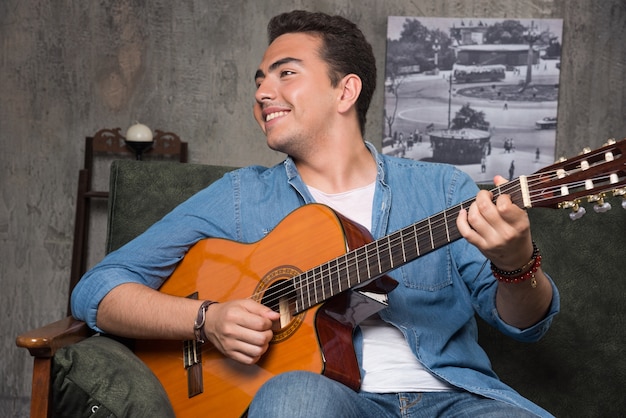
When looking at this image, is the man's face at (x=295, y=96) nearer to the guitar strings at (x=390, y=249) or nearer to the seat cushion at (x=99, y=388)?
the guitar strings at (x=390, y=249)

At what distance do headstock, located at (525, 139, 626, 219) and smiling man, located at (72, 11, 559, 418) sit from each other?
6cm

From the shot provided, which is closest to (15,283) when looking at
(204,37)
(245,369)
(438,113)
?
(204,37)

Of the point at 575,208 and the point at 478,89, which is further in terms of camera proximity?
the point at 478,89

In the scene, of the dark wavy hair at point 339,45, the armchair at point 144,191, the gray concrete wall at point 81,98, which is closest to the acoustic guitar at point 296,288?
the armchair at point 144,191

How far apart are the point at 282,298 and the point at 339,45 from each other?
771 mm

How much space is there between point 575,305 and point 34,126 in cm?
282

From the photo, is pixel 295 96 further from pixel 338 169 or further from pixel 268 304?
pixel 268 304

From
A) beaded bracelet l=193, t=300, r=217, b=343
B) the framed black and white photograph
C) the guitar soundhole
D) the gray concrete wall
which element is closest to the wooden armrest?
beaded bracelet l=193, t=300, r=217, b=343

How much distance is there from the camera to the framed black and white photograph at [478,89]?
3.58 meters

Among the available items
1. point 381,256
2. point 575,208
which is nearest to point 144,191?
point 381,256

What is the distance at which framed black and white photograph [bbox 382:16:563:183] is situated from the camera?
3.58 metres

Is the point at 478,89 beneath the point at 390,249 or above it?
above

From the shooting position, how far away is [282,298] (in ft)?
5.08

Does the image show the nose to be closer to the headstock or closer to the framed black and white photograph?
the headstock
